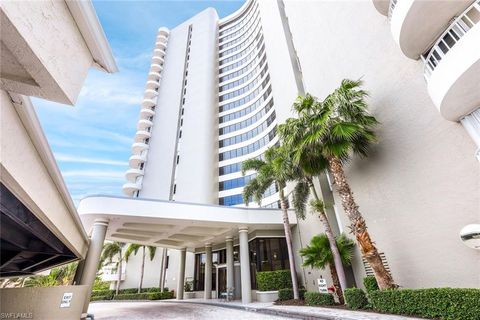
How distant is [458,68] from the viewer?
22.3 ft

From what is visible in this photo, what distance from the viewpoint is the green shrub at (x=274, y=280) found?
18.0 meters

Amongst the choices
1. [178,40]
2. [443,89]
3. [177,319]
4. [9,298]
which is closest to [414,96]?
[443,89]

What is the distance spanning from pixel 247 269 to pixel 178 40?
163ft

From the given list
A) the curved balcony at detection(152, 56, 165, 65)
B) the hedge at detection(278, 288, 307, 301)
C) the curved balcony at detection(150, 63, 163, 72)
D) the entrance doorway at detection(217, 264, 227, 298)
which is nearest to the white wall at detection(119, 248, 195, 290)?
the entrance doorway at detection(217, 264, 227, 298)

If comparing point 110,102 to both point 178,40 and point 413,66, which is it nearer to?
point 413,66

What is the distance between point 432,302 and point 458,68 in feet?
22.6

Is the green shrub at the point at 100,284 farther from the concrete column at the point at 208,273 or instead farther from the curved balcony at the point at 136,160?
the concrete column at the point at 208,273

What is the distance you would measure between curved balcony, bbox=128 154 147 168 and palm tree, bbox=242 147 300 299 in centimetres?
2604

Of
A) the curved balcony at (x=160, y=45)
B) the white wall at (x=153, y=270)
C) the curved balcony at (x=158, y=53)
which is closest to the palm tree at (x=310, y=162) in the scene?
the white wall at (x=153, y=270)

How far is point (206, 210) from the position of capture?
630 inches

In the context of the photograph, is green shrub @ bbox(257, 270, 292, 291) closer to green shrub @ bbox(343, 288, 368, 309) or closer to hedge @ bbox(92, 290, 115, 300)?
green shrub @ bbox(343, 288, 368, 309)

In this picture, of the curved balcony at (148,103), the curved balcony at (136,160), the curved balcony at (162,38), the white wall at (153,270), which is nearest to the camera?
the white wall at (153,270)

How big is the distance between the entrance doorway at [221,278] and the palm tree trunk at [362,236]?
16751 millimetres

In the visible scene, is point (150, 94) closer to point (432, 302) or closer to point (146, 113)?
point (146, 113)
